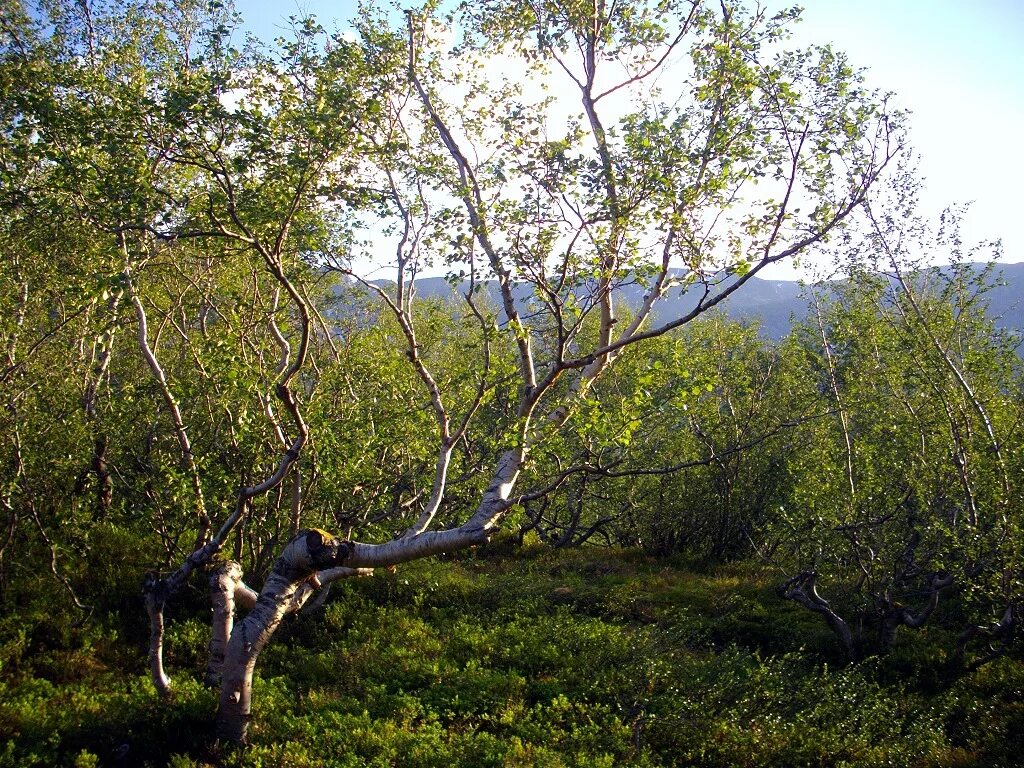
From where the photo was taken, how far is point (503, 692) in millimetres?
11227

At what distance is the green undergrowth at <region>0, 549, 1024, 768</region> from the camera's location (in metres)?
8.89

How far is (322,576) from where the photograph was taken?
10133 millimetres

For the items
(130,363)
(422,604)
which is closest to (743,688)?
(422,604)

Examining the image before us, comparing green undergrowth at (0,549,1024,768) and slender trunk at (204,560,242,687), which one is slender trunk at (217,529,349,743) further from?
green undergrowth at (0,549,1024,768)

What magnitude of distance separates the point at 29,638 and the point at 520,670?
8.42m

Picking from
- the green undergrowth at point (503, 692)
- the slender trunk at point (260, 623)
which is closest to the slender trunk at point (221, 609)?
the slender trunk at point (260, 623)

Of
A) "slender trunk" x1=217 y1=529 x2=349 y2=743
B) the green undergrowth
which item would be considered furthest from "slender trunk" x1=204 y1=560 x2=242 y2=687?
the green undergrowth

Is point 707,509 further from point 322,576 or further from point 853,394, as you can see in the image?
point 322,576

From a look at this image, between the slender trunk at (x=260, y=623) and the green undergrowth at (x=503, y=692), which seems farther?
the green undergrowth at (x=503, y=692)

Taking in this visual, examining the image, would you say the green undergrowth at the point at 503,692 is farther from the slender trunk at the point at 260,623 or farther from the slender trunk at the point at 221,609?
the slender trunk at the point at 221,609

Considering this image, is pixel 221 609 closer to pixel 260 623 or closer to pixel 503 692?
pixel 260 623

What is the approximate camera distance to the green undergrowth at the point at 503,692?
889 cm

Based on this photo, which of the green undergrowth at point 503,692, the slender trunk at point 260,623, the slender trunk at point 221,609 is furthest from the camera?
the slender trunk at point 221,609

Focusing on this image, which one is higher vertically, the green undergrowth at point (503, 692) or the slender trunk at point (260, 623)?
the slender trunk at point (260, 623)
